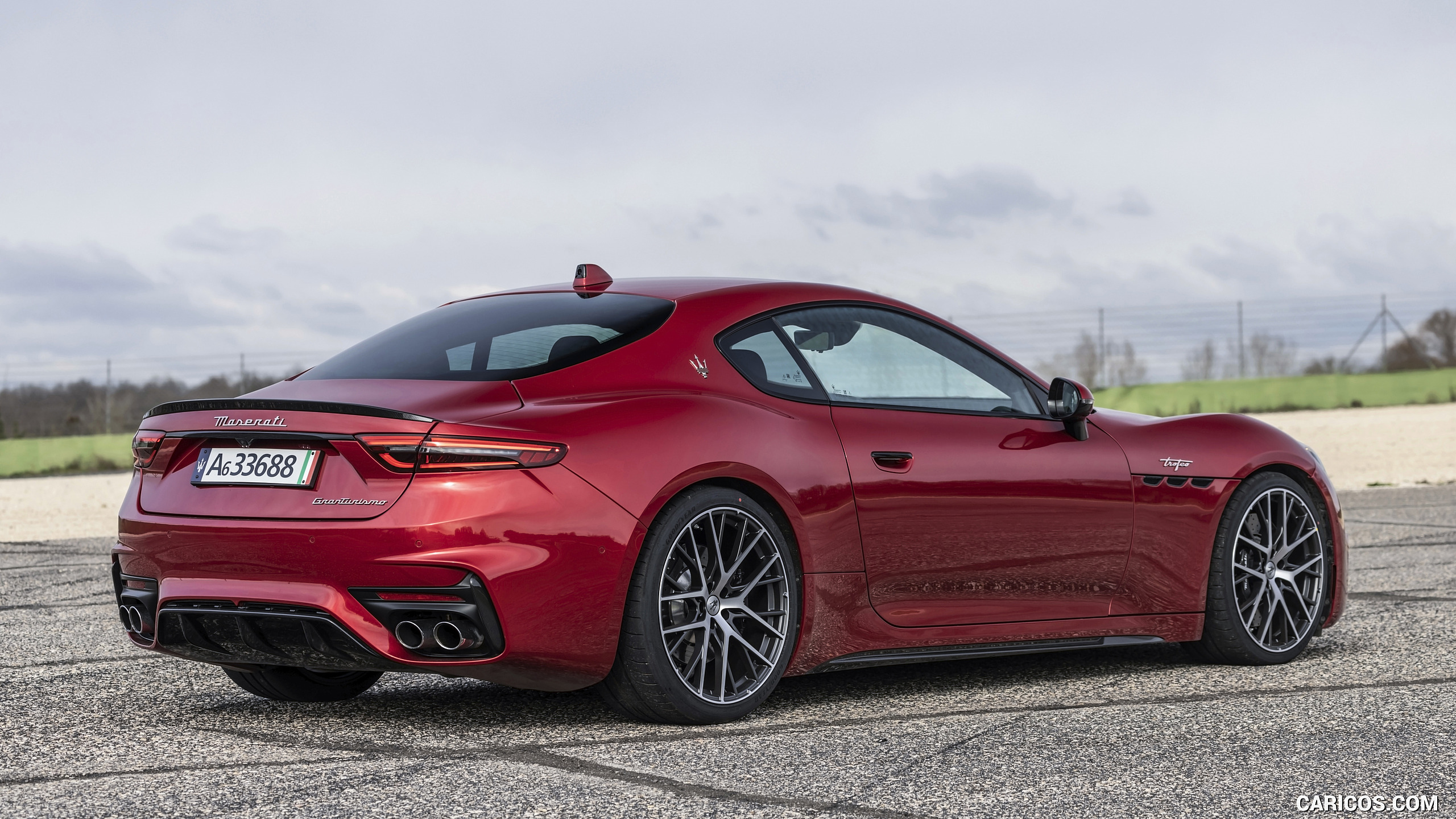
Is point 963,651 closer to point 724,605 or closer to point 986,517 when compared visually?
point 986,517

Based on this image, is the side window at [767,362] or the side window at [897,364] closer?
the side window at [767,362]

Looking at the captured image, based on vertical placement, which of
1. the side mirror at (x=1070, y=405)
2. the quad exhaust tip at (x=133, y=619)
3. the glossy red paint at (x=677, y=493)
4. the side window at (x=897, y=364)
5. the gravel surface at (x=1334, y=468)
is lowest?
the gravel surface at (x=1334, y=468)

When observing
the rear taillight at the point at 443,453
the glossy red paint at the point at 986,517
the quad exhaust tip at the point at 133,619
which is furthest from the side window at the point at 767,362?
the quad exhaust tip at the point at 133,619

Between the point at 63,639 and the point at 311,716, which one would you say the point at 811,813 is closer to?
the point at 311,716

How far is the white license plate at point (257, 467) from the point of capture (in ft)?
13.5

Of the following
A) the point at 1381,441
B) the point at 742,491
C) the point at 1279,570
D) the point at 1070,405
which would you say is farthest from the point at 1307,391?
the point at 742,491

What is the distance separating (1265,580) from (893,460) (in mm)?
1911

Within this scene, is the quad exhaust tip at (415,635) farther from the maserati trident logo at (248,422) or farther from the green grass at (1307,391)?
the green grass at (1307,391)

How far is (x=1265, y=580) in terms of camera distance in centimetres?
581

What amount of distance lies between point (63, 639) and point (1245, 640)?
16.5 ft

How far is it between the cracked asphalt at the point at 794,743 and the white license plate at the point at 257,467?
29.7 inches

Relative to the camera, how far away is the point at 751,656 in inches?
179

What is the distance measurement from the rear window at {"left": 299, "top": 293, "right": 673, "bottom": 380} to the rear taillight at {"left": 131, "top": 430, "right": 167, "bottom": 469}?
19.4 inches

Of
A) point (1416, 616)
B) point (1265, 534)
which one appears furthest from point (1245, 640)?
point (1416, 616)
